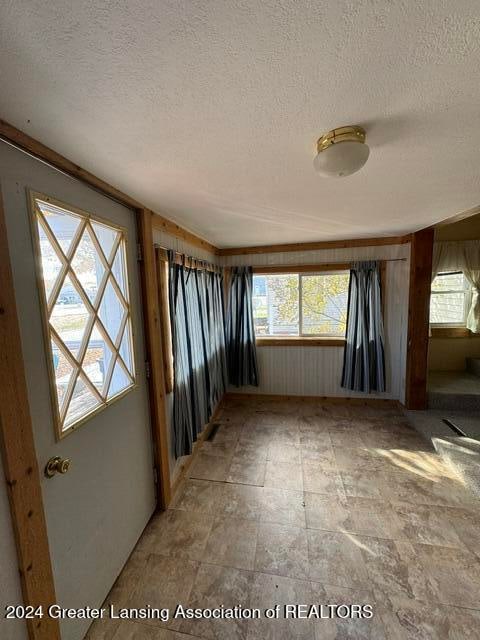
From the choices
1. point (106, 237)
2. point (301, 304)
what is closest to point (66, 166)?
point (106, 237)

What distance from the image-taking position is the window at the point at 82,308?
3.68 ft

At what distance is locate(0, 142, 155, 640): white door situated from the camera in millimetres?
1016

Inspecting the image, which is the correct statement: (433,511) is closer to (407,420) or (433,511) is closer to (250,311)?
(407,420)

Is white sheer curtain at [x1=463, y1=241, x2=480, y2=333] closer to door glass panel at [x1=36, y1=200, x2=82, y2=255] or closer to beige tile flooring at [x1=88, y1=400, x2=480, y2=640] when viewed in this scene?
beige tile flooring at [x1=88, y1=400, x2=480, y2=640]

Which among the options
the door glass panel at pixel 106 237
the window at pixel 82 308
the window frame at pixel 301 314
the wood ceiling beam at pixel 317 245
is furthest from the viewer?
the window frame at pixel 301 314

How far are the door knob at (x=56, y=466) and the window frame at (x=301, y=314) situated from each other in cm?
284

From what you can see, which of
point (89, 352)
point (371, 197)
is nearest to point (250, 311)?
point (371, 197)

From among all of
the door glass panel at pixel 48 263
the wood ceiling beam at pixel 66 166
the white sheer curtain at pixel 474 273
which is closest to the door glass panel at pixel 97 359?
the door glass panel at pixel 48 263

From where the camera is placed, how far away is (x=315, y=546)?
166 centimetres

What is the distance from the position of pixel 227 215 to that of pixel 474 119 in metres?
1.52

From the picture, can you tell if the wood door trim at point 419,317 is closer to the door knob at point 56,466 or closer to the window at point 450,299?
the window at point 450,299

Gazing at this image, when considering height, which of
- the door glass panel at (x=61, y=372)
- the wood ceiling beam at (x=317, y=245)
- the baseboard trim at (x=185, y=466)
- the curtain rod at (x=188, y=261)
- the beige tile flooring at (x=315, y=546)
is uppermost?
the wood ceiling beam at (x=317, y=245)

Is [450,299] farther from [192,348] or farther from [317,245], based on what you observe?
[192,348]

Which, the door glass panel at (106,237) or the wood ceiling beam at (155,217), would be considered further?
the door glass panel at (106,237)
